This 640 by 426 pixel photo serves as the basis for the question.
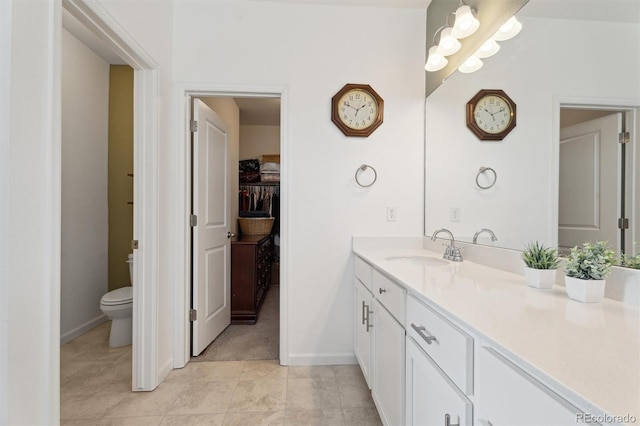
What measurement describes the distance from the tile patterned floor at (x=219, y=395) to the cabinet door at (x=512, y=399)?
1.10 m

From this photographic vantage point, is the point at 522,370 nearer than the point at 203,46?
Yes

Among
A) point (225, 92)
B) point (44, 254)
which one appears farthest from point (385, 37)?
point (44, 254)

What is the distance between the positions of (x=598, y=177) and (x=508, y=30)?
0.87 m

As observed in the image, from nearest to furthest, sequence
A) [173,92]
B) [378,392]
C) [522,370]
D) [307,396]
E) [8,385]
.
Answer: [522,370], [8,385], [378,392], [307,396], [173,92]

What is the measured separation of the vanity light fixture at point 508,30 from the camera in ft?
4.24

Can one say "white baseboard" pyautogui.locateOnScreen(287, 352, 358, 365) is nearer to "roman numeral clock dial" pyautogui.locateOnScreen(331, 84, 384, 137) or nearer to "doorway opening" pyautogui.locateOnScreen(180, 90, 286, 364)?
"doorway opening" pyautogui.locateOnScreen(180, 90, 286, 364)

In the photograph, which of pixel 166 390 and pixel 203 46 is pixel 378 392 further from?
pixel 203 46

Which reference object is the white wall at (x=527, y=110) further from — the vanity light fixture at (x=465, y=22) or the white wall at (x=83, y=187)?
the white wall at (x=83, y=187)

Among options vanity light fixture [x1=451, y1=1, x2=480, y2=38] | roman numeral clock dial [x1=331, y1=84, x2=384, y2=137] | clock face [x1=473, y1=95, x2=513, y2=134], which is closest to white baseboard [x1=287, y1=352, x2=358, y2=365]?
roman numeral clock dial [x1=331, y1=84, x2=384, y2=137]

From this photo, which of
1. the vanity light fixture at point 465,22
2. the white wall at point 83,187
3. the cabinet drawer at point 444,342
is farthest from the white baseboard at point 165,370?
the vanity light fixture at point 465,22

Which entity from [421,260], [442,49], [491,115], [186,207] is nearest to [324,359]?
[421,260]

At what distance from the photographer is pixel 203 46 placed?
6.62 ft

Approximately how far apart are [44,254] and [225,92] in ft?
4.98

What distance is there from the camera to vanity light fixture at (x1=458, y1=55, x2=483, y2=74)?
5.16 feet
